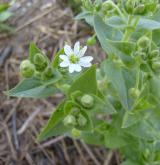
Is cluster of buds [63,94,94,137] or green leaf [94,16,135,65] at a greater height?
green leaf [94,16,135,65]

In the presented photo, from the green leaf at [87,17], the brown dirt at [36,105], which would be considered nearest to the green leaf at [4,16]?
the brown dirt at [36,105]

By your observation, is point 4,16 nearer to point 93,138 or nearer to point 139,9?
point 93,138

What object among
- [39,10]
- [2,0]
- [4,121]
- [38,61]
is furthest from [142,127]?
[2,0]

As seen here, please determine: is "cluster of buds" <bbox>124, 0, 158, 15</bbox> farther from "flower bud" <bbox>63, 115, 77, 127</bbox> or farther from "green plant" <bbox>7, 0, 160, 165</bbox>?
"flower bud" <bbox>63, 115, 77, 127</bbox>

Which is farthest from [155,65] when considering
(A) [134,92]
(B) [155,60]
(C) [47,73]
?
(C) [47,73]

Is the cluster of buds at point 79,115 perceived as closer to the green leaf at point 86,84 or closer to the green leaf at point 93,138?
the green leaf at point 86,84

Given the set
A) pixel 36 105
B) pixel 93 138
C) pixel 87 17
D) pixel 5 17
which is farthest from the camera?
pixel 5 17

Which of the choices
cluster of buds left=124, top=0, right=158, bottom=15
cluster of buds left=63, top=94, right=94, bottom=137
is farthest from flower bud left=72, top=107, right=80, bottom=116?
Result: cluster of buds left=124, top=0, right=158, bottom=15
